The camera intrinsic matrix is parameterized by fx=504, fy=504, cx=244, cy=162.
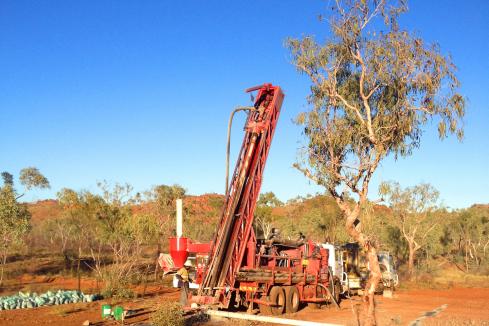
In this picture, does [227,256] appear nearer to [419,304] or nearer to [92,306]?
[92,306]

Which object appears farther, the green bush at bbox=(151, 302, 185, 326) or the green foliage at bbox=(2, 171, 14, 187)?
the green foliage at bbox=(2, 171, 14, 187)

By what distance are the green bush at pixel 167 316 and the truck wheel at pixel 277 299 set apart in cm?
463

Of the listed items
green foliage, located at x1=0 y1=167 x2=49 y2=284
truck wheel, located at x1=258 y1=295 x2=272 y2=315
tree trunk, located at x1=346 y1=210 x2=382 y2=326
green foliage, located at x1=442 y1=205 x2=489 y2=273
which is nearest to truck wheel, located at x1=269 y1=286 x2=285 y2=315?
truck wheel, located at x1=258 y1=295 x2=272 y2=315

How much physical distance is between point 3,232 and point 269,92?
13843 millimetres

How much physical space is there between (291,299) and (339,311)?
6.80 feet

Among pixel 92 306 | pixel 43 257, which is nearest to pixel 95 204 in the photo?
pixel 92 306

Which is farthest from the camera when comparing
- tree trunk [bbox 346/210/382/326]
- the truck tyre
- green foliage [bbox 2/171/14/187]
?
green foliage [bbox 2/171/14/187]

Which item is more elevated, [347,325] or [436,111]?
[436,111]

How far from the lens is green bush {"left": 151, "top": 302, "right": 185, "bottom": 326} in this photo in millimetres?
11531

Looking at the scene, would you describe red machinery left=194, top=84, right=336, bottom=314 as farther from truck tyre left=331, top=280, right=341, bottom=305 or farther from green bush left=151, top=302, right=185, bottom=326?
green bush left=151, top=302, right=185, bottom=326

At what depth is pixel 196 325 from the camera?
13.2 metres

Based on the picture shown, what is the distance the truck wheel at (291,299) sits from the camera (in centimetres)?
1645

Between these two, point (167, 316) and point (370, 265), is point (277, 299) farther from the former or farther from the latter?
point (167, 316)

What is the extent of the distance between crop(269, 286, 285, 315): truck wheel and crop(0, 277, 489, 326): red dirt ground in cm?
40
